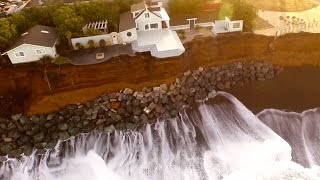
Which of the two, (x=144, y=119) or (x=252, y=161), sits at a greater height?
(x=144, y=119)

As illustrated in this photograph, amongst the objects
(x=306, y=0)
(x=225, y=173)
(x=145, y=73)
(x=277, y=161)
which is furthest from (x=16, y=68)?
(x=306, y=0)

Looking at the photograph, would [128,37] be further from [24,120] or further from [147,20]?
[24,120]

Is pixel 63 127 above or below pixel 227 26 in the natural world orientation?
below

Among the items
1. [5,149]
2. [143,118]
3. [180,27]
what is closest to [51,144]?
[5,149]

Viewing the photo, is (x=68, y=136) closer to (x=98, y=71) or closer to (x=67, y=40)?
(x=98, y=71)

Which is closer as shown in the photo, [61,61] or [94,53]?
[61,61]

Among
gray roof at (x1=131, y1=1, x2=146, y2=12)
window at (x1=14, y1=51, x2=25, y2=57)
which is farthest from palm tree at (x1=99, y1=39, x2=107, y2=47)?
window at (x1=14, y1=51, x2=25, y2=57)

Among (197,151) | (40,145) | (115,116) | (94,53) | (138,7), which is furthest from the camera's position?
(138,7)
